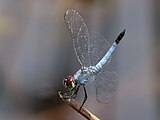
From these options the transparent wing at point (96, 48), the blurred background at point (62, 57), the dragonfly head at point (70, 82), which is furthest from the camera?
the blurred background at point (62, 57)

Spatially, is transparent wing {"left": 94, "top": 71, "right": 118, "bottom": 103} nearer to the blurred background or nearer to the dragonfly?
the dragonfly

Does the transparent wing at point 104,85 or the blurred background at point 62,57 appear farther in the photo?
the blurred background at point 62,57

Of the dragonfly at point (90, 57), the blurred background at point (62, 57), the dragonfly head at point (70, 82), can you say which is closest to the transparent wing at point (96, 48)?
the dragonfly at point (90, 57)

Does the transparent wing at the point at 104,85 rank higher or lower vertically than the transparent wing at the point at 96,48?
lower

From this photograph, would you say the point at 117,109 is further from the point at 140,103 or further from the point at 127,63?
the point at 127,63

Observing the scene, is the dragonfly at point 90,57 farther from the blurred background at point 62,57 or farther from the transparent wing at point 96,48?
the blurred background at point 62,57

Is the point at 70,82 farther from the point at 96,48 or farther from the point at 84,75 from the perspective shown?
the point at 96,48

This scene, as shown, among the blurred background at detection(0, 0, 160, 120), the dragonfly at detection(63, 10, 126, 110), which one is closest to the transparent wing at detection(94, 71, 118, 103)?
the dragonfly at detection(63, 10, 126, 110)

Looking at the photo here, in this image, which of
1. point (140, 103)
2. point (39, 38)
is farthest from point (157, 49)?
point (39, 38)
